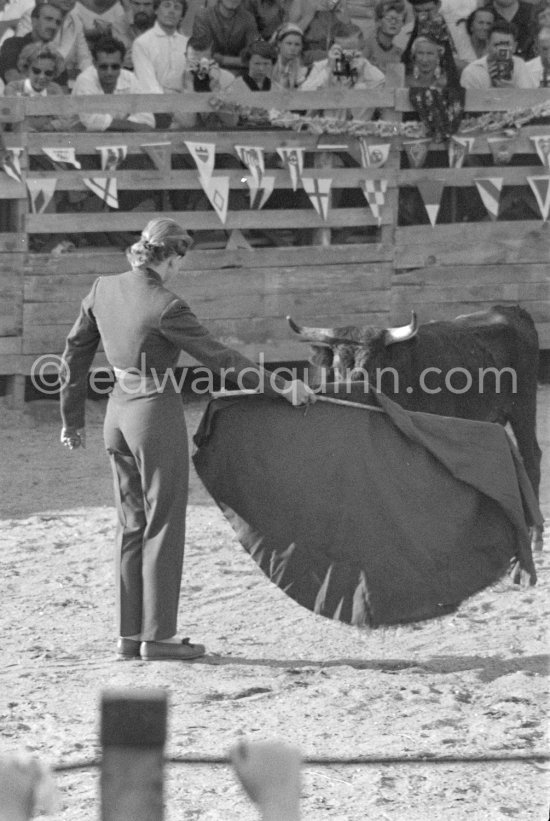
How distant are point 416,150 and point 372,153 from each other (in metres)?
0.39

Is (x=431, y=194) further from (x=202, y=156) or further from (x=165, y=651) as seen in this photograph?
(x=165, y=651)

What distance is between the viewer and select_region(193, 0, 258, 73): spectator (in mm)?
9758

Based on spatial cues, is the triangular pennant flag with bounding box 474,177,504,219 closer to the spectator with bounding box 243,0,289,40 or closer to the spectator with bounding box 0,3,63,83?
the spectator with bounding box 243,0,289,40

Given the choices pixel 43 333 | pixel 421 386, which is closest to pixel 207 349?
pixel 421 386

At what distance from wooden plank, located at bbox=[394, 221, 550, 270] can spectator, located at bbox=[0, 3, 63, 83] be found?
3172 mm

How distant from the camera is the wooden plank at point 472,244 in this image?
10773 mm

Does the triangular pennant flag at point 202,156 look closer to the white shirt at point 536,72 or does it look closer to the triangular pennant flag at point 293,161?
the triangular pennant flag at point 293,161

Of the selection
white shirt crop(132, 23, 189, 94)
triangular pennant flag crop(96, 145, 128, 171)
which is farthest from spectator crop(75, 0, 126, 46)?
triangular pennant flag crop(96, 145, 128, 171)

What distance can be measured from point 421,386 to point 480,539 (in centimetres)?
208

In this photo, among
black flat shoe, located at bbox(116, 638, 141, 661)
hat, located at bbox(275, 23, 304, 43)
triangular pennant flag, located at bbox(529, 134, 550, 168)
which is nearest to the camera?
black flat shoe, located at bbox(116, 638, 141, 661)

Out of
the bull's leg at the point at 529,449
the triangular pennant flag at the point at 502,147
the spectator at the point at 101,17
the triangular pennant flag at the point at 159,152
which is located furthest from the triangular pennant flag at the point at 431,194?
the bull's leg at the point at 529,449

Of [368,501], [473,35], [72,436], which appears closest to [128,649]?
[72,436]

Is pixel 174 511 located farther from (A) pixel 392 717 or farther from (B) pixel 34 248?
(B) pixel 34 248

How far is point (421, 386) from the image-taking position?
7246mm
